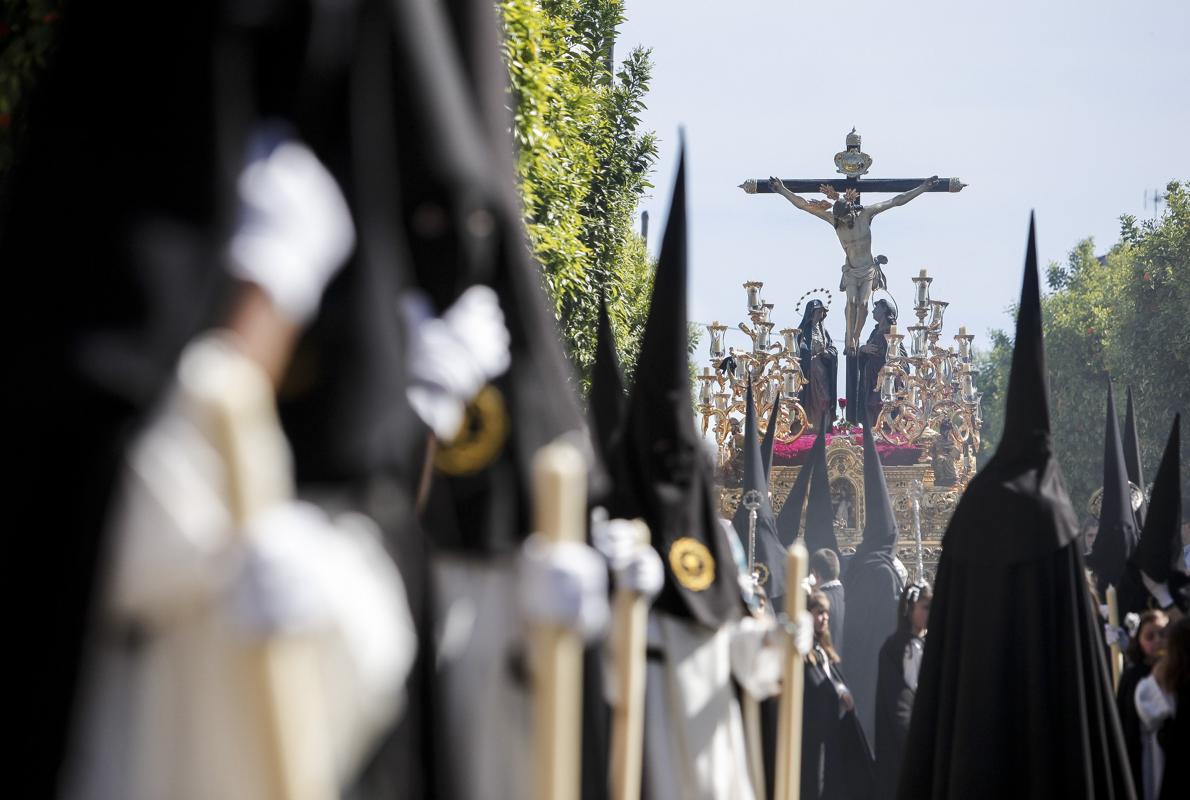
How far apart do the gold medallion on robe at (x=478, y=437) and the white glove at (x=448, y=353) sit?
0.94 feet

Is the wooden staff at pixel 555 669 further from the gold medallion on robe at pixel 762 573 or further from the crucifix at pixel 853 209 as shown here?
the crucifix at pixel 853 209

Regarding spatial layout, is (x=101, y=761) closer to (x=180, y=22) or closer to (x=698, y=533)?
(x=180, y=22)

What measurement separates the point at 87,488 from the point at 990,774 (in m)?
5.76

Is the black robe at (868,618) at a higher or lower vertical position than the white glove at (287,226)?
lower

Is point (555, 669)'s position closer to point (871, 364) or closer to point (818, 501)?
point (818, 501)

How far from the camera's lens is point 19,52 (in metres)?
4.99

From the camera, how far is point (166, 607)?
2.10 m

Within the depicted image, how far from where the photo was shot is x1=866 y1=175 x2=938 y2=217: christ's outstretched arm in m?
38.0

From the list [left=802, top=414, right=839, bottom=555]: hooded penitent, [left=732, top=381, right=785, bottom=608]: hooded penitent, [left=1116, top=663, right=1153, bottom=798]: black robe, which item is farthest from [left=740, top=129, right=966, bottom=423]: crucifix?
[left=1116, top=663, right=1153, bottom=798]: black robe

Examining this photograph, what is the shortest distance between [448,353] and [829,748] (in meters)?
9.08

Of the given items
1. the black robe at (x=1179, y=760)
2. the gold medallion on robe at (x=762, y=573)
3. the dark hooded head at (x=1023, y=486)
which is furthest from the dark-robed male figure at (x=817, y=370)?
the black robe at (x=1179, y=760)

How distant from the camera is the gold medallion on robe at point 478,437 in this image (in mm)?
3162

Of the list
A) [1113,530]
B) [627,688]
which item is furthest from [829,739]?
[627,688]

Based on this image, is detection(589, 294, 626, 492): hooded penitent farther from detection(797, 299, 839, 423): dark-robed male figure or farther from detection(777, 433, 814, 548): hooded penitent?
detection(797, 299, 839, 423): dark-robed male figure
